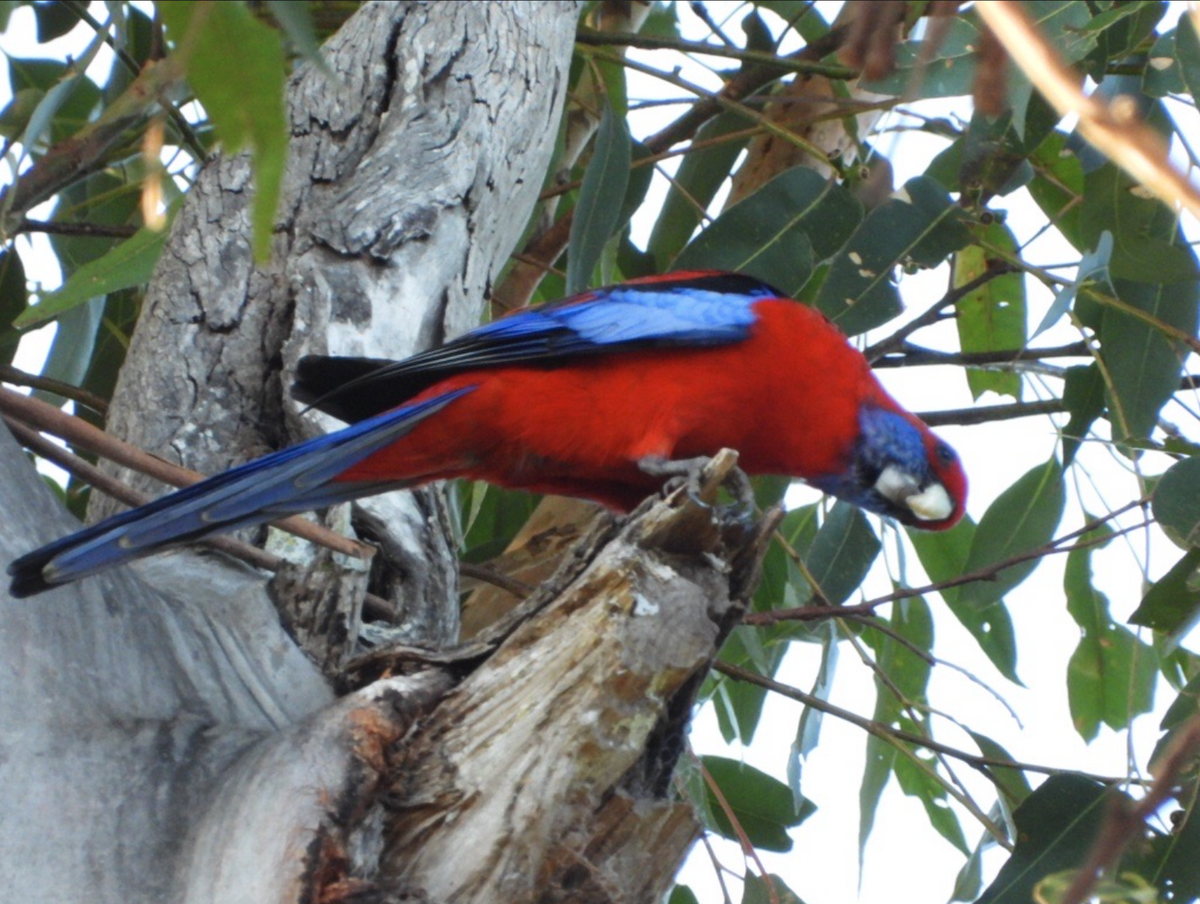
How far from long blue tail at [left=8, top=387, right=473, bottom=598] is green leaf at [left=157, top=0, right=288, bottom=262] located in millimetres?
922

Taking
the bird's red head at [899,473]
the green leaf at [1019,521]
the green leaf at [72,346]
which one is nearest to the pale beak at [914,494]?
the bird's red head at [899,473]

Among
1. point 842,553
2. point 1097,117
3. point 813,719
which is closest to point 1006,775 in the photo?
point 813,719

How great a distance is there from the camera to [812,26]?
4328mm

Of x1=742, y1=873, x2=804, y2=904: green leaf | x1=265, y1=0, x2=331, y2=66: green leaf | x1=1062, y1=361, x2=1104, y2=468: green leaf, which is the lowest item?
x1=742, y1=873, x2=804, y2=904: green leaf

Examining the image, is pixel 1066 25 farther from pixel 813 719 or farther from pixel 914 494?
pixel 813 719

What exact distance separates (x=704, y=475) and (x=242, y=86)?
4.38ft

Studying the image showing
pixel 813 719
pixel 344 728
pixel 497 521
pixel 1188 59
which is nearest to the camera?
pixel 344 728

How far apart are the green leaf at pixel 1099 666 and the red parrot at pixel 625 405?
763mm

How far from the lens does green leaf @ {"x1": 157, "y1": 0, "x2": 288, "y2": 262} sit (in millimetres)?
914

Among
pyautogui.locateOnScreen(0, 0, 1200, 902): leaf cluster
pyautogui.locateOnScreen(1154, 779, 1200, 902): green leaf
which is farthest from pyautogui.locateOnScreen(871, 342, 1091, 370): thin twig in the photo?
pyautogui.locateOnScreen(1154, 779, 1200, 902): green leaf

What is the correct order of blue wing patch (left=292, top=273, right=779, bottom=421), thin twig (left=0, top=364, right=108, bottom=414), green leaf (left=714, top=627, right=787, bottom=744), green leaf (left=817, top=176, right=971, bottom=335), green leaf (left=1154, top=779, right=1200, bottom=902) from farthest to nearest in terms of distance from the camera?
green leaf (left=714, top=627, right=787, bottom=744)
green leaf (left=817, top=176, right=971, bottom=335)
thin twig (left=0, top=364, right=108, bottom=414)
green leaf (left=1154, top=779, right=1200, bottom=902)
blue wing patch (left=292, top=273, right=779, bottom=421)

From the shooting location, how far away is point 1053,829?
8.75ft

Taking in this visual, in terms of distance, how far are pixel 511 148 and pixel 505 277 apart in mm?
1283

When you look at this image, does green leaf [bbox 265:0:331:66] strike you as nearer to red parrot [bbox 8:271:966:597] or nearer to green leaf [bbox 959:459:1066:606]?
red parrot [bbox 8:271:966:597]
